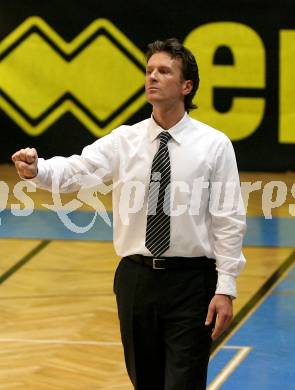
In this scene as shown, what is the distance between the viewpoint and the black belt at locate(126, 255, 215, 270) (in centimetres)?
444

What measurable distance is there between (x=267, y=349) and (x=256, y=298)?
124 centimetres

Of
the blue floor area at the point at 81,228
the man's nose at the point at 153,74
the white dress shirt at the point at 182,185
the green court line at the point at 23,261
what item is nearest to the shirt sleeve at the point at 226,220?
the white dress shirt at the point at 182,185

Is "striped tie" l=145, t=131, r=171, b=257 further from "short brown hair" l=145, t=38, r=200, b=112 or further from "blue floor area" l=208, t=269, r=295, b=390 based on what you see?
"blue floor area" l=208, t=269, r=295, b=390

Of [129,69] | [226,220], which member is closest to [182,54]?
[226,220]

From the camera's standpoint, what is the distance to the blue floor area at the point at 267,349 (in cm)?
629

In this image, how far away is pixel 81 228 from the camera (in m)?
10.5

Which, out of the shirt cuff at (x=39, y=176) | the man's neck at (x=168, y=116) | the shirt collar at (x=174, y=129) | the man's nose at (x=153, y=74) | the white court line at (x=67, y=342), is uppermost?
the man's nose at (x=153, y=74)

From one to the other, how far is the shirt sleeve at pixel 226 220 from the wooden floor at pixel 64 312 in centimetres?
204

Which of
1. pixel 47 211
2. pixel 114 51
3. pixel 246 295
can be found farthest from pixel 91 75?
pixel 246 295

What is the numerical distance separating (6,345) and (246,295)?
6.92 ft

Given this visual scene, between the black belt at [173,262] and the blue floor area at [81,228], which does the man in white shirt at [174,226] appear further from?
the blue floor area at [81,228]

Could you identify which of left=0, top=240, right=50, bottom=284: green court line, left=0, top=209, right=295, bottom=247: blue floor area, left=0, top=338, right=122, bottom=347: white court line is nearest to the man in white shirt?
left=0, top=338, right=122, bottom=347: white court line

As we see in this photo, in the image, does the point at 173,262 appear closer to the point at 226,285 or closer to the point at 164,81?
the point at 226,285

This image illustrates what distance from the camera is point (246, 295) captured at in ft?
26.9
